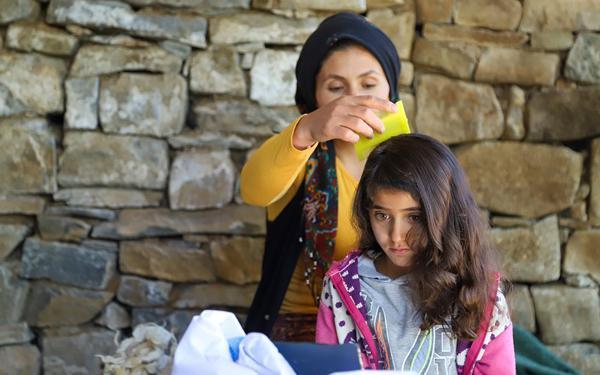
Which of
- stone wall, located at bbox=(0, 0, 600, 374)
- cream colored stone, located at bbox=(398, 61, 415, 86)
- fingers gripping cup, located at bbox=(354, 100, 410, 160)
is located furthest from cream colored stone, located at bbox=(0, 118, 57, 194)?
fingers gripping cup, located at bbox=(354, 100, 410, 160)

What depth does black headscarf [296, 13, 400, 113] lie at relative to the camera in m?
1.63

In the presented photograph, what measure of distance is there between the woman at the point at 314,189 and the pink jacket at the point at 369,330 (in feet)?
0.70

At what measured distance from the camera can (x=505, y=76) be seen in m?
2.31

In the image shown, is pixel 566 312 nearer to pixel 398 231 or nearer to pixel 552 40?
pixel 552 40

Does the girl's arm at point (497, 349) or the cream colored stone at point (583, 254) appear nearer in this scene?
the girl's arm at point (497, 349)

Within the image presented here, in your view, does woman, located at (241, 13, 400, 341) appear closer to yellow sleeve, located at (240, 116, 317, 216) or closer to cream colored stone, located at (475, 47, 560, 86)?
yellow sleeve, located at (240, 116, 317, 216)

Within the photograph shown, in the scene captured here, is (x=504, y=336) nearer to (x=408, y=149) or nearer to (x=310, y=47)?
(x=408, y=149)

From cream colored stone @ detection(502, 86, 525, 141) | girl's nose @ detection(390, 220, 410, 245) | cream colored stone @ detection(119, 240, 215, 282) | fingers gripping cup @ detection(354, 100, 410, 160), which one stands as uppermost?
fingers gripping cup @ detection(354, 100, 410, 160)

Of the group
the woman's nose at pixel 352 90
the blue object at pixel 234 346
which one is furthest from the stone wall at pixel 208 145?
the blue object at pixel 234 346

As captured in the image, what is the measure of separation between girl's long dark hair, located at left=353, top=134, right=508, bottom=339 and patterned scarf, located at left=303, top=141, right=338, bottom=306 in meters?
0.24

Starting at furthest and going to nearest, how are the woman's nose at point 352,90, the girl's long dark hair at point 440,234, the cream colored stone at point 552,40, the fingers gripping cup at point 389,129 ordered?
the cream colored stone at point 552,40
the woman's nose at point 352,90
the fingers gripping cup at point 389,129
the girl's long dark hair at point 440,234

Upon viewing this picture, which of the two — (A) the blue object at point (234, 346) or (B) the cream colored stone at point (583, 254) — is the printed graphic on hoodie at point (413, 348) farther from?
(B) the cream colored stone at point (583, 254)

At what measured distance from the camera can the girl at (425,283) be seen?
1.29m

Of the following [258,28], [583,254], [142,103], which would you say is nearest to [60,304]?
[142,103]
